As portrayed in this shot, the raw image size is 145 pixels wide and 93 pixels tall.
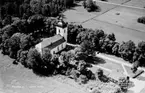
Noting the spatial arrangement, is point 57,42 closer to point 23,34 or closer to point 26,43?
point 26,43

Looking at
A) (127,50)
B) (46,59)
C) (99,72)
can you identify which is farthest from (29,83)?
(127,50)

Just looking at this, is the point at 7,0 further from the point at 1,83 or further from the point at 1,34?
the point at 1,83

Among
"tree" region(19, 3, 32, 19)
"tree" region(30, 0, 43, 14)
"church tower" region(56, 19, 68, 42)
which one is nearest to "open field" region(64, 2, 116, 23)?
"tree" region(30, 0, 43, 14)

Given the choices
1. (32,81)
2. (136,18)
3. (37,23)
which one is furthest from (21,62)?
(136,18)

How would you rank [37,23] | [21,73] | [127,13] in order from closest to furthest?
[21,73] → [37,23] → [127,13]

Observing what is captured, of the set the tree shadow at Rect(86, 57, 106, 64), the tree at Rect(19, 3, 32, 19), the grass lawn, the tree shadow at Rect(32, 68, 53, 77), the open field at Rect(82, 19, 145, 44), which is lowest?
the tree shadow at Rect(32, 68, 53, 77)

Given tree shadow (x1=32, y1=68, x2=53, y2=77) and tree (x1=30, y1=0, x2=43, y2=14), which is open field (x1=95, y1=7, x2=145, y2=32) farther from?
tree shadow (x1=32, y1=68, x2=53, y2=77)
